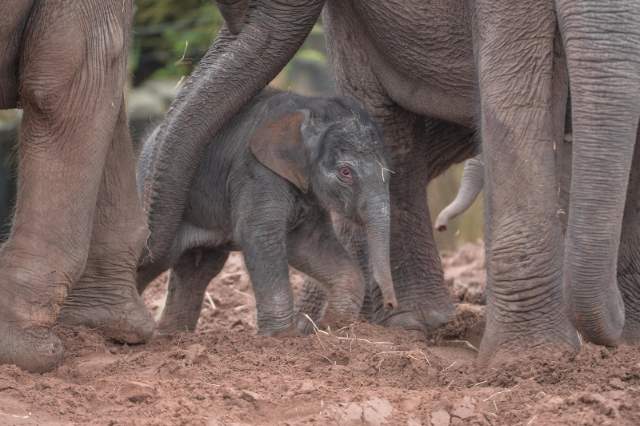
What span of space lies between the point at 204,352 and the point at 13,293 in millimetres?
670

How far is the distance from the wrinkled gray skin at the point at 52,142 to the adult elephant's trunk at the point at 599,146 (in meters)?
1.54

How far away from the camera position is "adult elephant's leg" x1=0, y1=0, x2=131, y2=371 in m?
5.05

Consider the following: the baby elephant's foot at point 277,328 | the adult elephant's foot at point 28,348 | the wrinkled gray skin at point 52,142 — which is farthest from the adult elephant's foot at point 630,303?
the adult elephant's foot at point 28,348

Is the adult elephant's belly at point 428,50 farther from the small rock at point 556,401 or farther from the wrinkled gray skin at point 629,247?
the small rock at point 556,401

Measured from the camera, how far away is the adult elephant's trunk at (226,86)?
6.32 metres

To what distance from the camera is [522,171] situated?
5316 mm

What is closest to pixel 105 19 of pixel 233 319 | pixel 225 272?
pixel 233 319

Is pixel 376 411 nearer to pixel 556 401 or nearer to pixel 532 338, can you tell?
pixel 556 401

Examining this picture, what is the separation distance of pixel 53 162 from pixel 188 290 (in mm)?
1800

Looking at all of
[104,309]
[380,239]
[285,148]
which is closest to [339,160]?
[285,148]

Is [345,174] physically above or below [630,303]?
above

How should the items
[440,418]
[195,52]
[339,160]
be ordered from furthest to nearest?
[195,52], [339,160], [440,418]

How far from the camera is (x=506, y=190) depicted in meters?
5.36

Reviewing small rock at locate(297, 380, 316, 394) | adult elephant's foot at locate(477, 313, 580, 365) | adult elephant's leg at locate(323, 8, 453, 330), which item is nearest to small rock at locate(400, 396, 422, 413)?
small rock at locate(297, 380, 316, 394)
